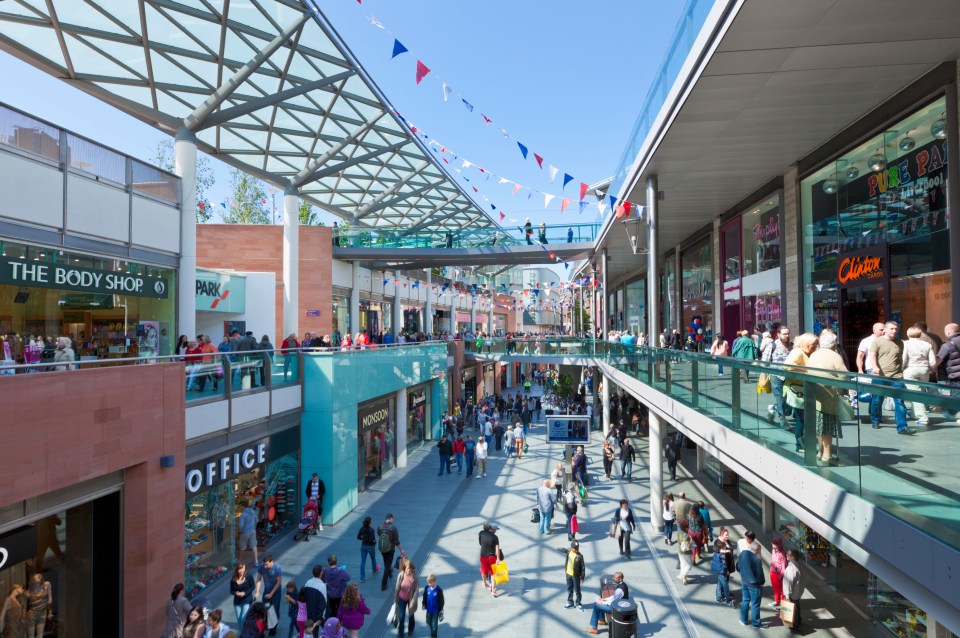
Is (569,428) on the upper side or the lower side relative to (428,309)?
lower

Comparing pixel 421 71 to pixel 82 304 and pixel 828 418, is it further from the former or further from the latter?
pixel 828 418

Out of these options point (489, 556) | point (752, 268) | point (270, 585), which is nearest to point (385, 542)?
point (489, 556)

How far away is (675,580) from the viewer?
11.6 metres

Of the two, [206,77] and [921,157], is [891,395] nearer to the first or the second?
[921,157]

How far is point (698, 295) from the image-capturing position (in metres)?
23.7

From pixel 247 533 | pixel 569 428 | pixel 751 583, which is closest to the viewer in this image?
pixel 751 583

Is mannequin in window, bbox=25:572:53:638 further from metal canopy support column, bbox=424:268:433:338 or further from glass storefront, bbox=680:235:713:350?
metal canopy support column, bbox=424:268:433:338

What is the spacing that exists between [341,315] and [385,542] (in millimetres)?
18465

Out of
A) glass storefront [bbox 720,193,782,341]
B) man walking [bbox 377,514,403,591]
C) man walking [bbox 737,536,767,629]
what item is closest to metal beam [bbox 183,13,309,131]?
man walking [bbox 377,514,403,591]

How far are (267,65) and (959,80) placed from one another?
17.1 meters

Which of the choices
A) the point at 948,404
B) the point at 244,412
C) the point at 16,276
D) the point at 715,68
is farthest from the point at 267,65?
the point at 948,404

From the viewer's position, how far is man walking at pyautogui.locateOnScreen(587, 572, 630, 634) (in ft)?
29.9

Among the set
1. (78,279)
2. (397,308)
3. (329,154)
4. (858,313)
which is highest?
(329,154)

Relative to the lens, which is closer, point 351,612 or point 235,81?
point 351,612
